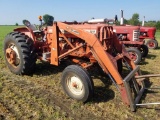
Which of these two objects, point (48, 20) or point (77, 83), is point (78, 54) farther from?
point (48, 20)

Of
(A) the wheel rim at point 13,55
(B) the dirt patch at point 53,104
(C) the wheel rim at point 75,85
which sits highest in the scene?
(A) the wheel rim at point 13,55

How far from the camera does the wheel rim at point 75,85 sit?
4.67m

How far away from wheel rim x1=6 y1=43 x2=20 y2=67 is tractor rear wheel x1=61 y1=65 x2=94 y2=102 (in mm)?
2122

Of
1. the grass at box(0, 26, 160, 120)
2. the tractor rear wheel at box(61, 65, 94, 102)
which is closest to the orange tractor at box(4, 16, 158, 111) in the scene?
the tractor rear wheel at box(61, 65, 94, 102)

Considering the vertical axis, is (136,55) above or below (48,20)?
below

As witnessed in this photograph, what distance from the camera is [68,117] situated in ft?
13.1

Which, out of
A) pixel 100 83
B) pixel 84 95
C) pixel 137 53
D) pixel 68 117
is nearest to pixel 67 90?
pixel 84 95

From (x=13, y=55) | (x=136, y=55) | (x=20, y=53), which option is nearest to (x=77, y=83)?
(x=20, y=53)

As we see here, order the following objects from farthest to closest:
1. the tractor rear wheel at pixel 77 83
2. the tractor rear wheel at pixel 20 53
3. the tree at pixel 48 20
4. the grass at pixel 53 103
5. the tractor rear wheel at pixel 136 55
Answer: the tractor rear wheel at pixel 136 55 < the tree at pixel 48 20 < the tractor rear wheel at pixel 20 53 < the tractor rear wheel at pixel 77 83 < the grass at pixel 53 103

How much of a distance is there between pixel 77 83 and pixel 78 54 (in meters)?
1.07

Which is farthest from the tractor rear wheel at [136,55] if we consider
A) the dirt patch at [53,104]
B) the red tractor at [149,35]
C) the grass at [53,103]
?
the red tractor at [149,35]

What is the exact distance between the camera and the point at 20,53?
595 centimetres

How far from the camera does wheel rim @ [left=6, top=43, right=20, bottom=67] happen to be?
20.6ft

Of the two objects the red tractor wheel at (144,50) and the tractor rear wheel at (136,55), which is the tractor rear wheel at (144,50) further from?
the tractor rear wheel at (136,55)
